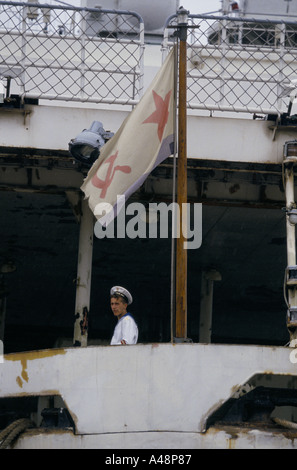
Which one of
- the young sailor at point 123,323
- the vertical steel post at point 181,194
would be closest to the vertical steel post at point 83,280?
the young sailor at point 123,323

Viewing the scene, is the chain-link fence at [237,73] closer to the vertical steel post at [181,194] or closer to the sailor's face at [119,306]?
the vertical steel post at [181,194]

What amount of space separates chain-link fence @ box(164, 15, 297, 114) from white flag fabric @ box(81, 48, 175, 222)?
68cm

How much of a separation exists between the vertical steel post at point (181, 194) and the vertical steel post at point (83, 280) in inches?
78.9

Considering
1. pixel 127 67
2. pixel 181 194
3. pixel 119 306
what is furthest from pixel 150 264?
pixel 181 194

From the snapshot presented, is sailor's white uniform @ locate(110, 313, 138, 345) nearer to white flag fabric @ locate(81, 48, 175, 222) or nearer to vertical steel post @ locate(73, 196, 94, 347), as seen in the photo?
white flag fabric @ locate(81, 48, 175, 222)

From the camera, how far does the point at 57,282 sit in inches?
525

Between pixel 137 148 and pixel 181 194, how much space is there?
55 centimetres

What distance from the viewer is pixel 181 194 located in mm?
8109

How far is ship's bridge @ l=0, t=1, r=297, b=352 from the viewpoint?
938cm

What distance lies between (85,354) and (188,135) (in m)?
2.69

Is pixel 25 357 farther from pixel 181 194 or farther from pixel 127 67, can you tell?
pixel 127 67
